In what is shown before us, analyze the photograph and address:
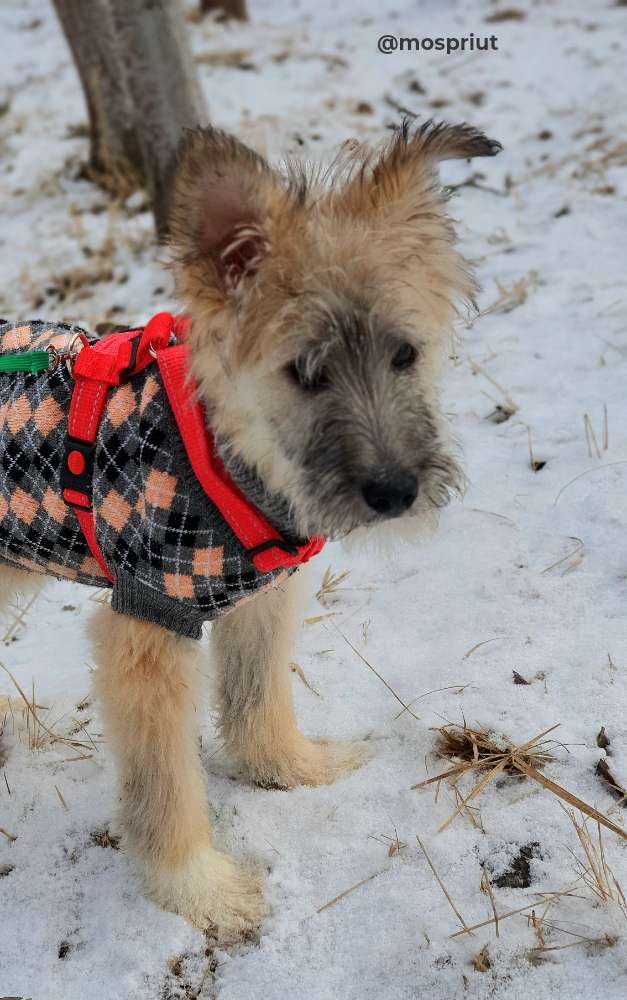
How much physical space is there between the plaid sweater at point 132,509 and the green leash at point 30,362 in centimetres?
3

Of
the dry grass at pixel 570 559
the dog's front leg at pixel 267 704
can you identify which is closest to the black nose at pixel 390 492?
the dog's front leg at pixel 267 704

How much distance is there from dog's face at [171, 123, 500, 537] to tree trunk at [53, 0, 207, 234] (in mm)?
3911

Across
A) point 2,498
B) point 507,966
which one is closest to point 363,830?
point 507,966

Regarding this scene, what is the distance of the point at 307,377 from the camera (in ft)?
6.82

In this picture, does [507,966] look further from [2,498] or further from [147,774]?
[2,498]

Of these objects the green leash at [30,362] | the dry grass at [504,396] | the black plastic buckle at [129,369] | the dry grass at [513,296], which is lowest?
the dry grass at [504,396]

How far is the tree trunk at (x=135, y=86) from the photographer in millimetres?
6023

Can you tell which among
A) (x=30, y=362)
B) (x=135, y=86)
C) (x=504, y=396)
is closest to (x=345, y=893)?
(x=30, y=362)

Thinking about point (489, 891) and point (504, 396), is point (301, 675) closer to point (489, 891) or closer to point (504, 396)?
point (489, 891)

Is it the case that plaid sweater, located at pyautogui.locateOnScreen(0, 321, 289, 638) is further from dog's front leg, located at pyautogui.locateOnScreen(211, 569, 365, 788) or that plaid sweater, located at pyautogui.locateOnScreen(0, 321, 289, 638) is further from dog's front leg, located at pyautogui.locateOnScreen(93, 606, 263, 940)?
dog's front leg, located at pyautogui.locateOnScreen(211, 569, 365, 788)

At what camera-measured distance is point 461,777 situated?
A: 9.16 feet

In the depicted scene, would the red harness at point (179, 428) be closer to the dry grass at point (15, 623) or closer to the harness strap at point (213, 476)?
the harness strap at point (213, 476)

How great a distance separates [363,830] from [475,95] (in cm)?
852

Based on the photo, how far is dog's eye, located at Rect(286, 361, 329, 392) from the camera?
208cm
